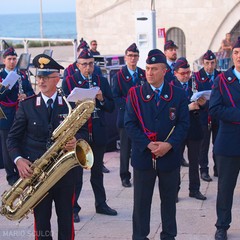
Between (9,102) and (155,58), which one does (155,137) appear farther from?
(9,102)

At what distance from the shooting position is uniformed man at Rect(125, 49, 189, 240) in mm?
6121

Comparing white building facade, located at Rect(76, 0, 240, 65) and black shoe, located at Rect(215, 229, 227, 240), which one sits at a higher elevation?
white building facade, located at Rect(76, 0, 240, 65)

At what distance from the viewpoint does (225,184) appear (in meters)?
6.78

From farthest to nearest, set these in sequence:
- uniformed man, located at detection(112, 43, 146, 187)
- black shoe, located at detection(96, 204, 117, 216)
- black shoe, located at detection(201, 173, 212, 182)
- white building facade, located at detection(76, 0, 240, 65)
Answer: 1. white building facade, located at detection(76, 0, 240, 65)
2. black shoe, located at detection(201, 173, 212, 182)
3. uniformed man, located at detection(112, 43, 146, 187)
4. black shoe, located at detection(96, 204, 117, 216)

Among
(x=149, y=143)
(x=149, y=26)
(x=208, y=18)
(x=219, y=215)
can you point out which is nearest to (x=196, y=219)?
(x=219, y=215)

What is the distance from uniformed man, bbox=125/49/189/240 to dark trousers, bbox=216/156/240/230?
2.23 ft

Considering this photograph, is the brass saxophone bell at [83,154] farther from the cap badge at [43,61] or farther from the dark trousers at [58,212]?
the cap badge at [43,61]

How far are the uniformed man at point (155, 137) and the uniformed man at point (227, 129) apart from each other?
50 centimetres

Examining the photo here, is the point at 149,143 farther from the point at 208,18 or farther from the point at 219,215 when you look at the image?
the point at 208,18

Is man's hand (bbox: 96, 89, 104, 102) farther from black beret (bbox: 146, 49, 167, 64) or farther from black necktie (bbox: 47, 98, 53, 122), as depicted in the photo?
black necktie (bbox: 47, 98, 53, 122)

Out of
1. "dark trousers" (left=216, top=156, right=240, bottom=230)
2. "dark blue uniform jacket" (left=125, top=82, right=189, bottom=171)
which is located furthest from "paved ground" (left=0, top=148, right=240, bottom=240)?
"dark blue uniform jacket" (left=125, top=82, right=189, bottom=171)

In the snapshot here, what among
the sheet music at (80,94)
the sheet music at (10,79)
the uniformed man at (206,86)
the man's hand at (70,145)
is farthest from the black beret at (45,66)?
the uniformed man at (206,86)

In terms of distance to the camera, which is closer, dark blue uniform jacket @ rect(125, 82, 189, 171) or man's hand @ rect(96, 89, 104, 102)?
dark blue uniform jacket @ rect(125, 82, 189, 171)

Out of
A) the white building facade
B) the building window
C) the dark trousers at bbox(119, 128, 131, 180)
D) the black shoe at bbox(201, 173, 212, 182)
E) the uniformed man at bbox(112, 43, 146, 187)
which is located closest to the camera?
the uniformed man at bbox(112, 43, 146, 187)
